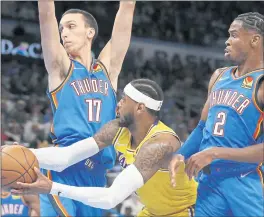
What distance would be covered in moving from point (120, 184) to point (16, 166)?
24.9 inches

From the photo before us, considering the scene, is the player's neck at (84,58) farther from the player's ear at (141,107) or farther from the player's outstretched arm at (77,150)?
the player's ear at (141,107)

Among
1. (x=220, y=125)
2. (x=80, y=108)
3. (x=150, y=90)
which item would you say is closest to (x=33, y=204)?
(x=80, y=108)

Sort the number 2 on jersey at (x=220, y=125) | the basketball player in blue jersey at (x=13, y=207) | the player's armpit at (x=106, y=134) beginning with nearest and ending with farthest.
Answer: the number 2 on jersey at (x=220, y=125) → the player's armpit at (x=106, y=134) → the basketball player in blue jersey at (x=13, y=207)

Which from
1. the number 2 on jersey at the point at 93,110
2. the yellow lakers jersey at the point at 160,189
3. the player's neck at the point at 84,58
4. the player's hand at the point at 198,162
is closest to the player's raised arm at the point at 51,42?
the player's neck at the point at 84,58

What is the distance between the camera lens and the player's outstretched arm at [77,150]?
14.7ft

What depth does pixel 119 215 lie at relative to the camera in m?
8.46

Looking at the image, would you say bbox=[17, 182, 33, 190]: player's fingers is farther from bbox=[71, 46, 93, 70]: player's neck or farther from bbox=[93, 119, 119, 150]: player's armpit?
bbox=[71, 46, 93, 70]: player's neck

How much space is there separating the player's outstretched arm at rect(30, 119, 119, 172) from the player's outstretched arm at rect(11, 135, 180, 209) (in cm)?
55

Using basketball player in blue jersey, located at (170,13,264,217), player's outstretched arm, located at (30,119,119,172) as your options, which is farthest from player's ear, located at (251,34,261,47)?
player's outstretched arm, located at (30,119,119,172)

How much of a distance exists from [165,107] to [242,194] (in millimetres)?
9001

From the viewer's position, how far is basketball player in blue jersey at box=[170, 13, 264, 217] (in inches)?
158

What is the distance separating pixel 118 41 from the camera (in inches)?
210

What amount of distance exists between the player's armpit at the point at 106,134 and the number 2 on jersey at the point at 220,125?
2.51ft

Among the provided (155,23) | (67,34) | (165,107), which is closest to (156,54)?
(155,23)
